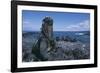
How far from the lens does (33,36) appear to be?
1744mm

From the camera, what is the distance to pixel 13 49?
1.66 m

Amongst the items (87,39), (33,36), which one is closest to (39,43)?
(33,36)

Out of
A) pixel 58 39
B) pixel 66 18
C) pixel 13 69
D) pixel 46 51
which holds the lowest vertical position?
pixel 13 69

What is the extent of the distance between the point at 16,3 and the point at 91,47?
2.82 ft

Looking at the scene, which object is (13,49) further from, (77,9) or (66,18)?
(77,9)

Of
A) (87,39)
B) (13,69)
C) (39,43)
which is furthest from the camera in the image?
(87,39)

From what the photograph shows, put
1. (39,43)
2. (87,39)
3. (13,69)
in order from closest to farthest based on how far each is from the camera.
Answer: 1. (13,69)
2. (39,43)
3. (87,39)

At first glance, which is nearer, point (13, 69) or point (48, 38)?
point (13, 69)

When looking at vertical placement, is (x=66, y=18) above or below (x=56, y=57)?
above

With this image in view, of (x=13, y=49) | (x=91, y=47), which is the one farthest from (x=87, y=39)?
(x=13, y=49)

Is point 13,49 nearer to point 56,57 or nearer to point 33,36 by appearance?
point 33,36

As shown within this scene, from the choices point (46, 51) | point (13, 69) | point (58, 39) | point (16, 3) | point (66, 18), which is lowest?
point (13, 69)

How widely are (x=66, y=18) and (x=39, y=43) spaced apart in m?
0.36

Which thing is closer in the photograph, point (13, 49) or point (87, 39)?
point (13, 49)
